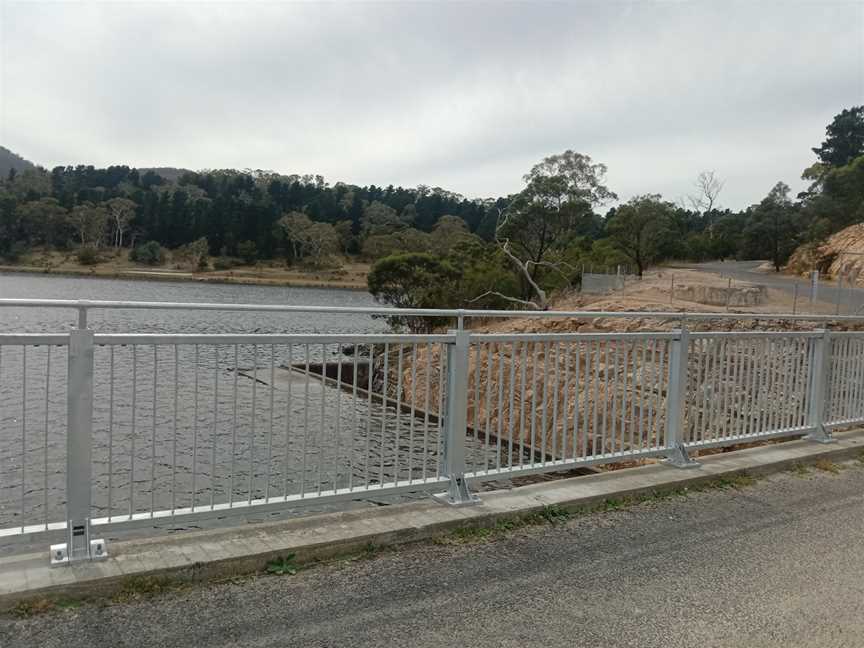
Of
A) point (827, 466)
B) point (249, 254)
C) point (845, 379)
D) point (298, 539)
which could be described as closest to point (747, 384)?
point (827, 466)

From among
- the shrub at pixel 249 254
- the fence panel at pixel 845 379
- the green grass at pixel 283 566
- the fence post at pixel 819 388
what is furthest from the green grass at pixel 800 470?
the shrub at pixel 249 254

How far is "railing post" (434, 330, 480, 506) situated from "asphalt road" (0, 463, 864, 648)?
521 mm

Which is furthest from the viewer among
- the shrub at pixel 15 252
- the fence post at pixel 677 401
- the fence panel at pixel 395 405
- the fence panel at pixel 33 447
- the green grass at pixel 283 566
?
the shrub at pixel 15 252

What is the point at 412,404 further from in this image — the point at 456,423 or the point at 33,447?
the point at 33,447

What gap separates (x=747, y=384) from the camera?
664 centimetres

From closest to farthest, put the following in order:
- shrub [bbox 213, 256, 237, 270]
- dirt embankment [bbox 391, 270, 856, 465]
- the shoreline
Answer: dirt embankment [bbox 391, 270, 856, 465]
the shoreline
shrub [bbox 213, 256, 237, 270]

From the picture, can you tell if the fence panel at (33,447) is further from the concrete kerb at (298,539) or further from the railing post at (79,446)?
the concrete kerb at (298,539)

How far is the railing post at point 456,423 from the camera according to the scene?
4773 millimetres

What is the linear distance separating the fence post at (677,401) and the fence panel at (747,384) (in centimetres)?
16

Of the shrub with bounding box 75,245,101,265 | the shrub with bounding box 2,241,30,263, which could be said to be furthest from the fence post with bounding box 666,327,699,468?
the shrub with bounding box 2,241,30,263

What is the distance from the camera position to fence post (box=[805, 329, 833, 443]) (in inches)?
283

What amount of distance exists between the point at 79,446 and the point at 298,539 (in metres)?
1.22

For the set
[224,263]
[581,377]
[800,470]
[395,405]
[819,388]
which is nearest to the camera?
[395,405]

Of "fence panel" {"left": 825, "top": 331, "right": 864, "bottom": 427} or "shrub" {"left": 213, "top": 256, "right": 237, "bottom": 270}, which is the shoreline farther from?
"fence panel" {"left": 825, "top": 331, "right": 864, "bottom": 427}
